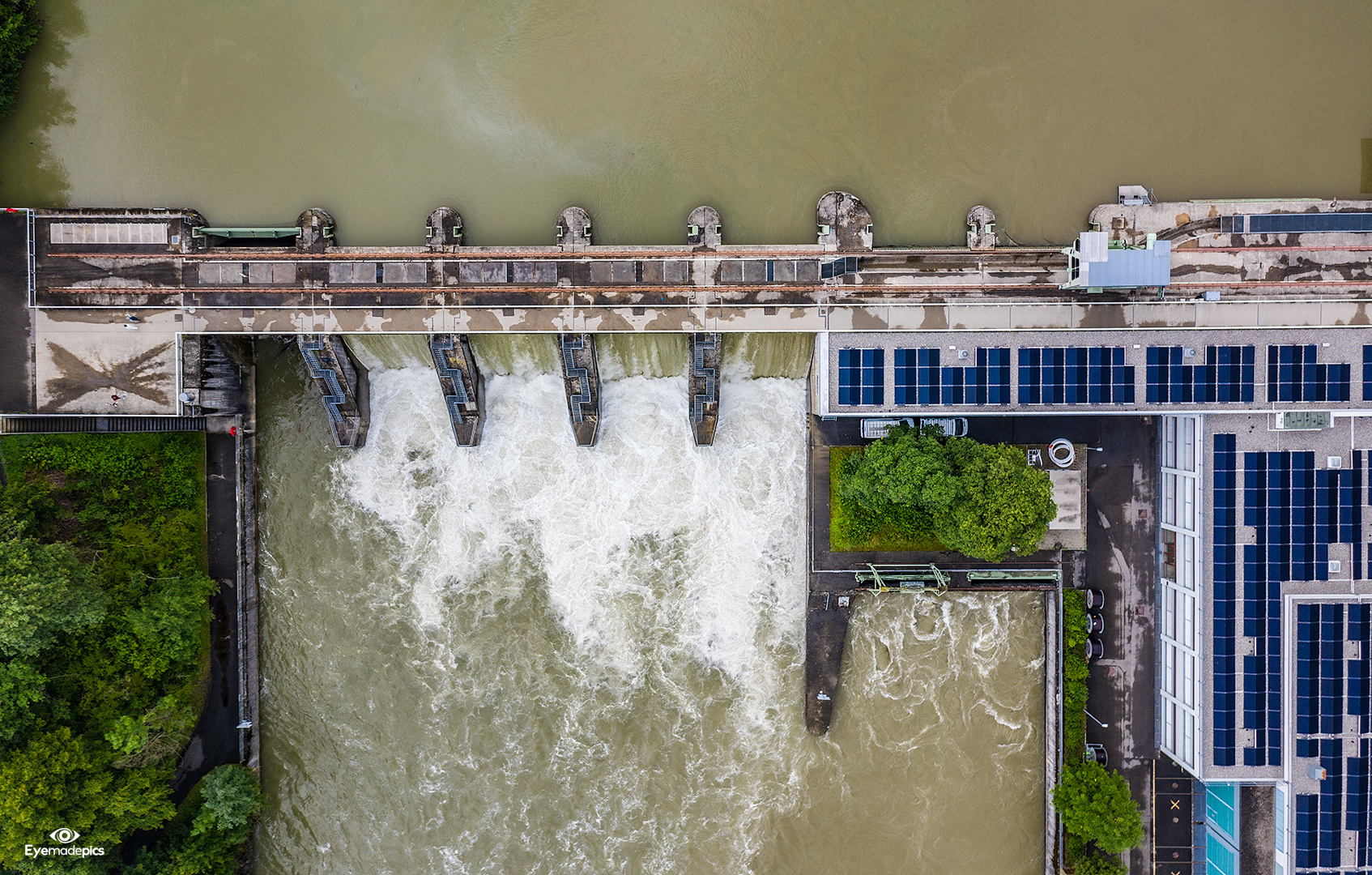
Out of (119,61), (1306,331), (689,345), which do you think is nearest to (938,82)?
(689,345)

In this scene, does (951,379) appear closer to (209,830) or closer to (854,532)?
(854,532)

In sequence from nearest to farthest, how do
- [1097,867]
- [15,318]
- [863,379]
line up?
1. [863,379]
2. [15,318]
3. [1097,867]

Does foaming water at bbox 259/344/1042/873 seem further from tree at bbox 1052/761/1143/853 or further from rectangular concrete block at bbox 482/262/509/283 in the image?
rectangular concrete block at bbox 482/262/509/283

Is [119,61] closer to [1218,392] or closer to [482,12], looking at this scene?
[482,12]

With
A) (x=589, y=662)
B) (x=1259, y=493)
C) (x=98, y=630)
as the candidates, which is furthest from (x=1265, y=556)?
(x=98, y=630)

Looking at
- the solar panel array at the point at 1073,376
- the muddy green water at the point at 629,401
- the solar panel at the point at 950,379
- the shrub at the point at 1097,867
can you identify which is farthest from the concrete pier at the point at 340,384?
the shrub at the point at 1097,867
